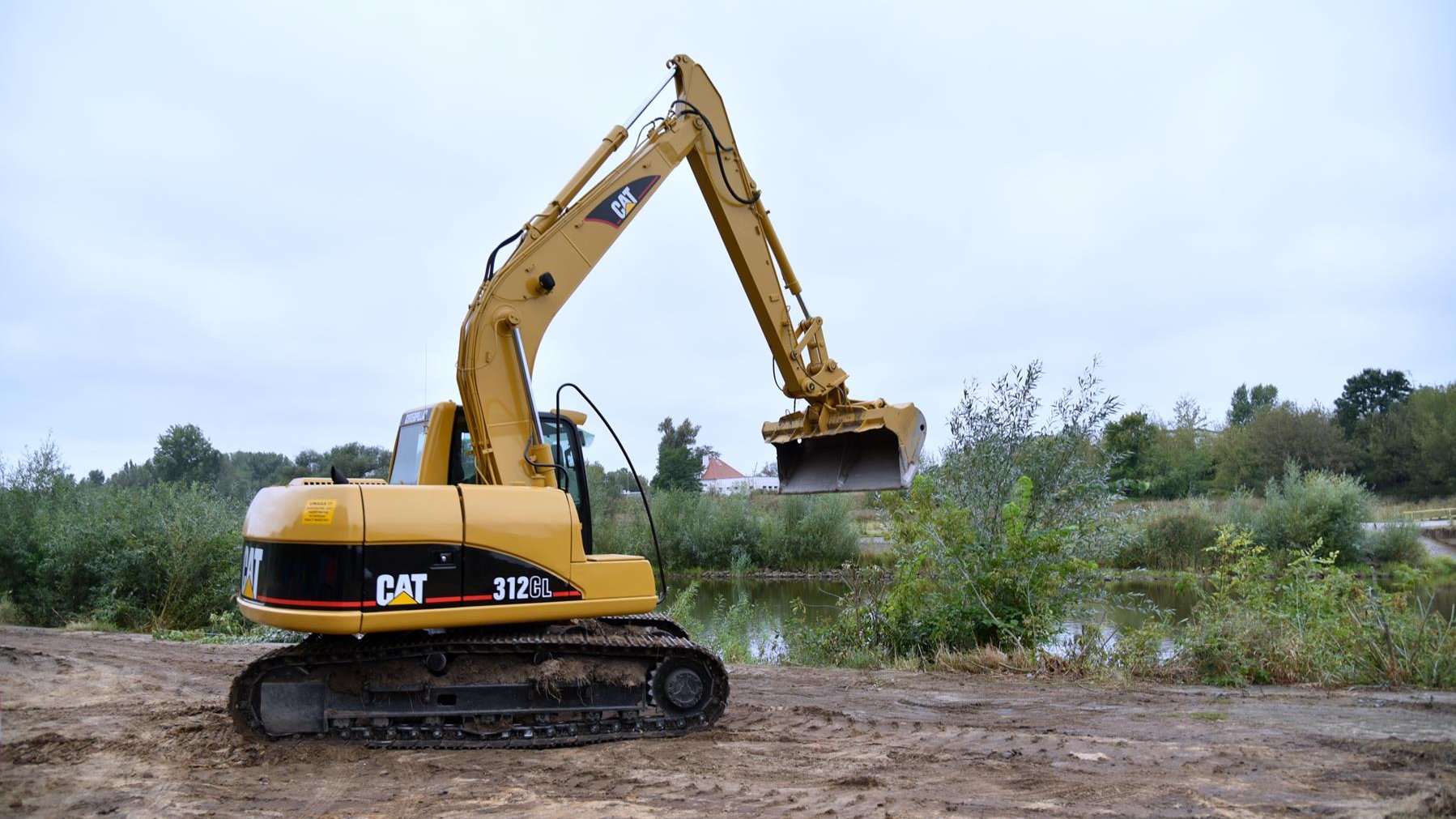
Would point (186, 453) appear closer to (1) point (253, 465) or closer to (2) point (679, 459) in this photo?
(1) point (253, 465)

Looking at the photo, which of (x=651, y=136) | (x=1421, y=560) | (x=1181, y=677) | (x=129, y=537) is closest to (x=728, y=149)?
(x=651, y=136)

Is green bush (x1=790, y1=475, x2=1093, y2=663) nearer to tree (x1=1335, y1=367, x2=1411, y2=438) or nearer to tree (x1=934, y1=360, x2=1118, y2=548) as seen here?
tree (x1=934, y1=360, x2=1118, y2=548)

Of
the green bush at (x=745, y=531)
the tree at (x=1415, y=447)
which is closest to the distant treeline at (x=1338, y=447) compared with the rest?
the tree at (x=1415, y=447)

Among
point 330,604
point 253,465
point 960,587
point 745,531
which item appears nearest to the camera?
point 330,604

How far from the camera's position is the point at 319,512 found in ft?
17.2

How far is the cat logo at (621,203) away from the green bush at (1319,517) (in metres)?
21.3

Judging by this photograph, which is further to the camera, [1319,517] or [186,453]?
[186,453]

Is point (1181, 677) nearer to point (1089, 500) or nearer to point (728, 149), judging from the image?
point (1089, 500)

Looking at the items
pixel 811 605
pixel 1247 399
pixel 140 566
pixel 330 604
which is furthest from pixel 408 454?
pixel 1247 399

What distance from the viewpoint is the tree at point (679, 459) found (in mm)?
34469

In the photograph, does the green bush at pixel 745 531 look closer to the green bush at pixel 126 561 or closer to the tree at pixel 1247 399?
the green bush at pixel 126 561

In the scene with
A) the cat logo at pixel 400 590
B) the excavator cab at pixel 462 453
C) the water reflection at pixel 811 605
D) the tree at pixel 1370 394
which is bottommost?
the water reflection at pixel 811 605

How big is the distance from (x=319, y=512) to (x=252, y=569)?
817 mm

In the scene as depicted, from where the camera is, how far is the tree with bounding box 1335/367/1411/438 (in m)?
47.2
